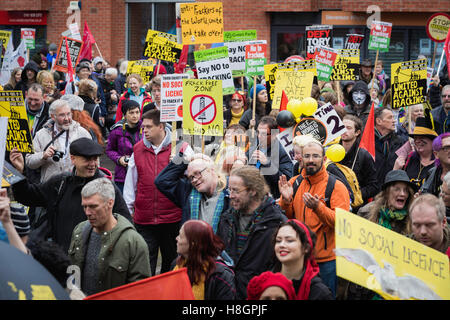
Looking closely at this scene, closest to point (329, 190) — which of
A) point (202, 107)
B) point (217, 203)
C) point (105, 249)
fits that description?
point (217, 203)

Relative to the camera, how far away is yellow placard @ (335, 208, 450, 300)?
351 centimetres

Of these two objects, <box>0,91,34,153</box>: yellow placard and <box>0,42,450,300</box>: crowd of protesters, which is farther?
<box>0,91,34,153</box>: yellow placard

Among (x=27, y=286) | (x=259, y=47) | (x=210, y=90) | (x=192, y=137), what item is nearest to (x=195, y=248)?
(x=27, y=286)

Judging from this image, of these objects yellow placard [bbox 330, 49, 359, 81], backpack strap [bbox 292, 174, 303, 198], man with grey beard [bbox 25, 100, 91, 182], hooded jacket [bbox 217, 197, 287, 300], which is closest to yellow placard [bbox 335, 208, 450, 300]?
hooded jacket [bbox 217, 197, 287, 300]

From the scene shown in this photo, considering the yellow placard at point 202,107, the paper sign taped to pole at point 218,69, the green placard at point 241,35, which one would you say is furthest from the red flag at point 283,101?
the green placard at point 241,35

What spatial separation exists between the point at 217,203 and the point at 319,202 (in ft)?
2.89

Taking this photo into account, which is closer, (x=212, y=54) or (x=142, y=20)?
(x=212, y=54)

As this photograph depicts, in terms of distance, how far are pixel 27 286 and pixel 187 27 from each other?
861 cm

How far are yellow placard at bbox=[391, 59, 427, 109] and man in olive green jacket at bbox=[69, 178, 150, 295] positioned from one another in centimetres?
609

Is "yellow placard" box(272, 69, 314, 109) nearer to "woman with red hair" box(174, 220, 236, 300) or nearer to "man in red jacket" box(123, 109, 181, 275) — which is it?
"man in red jacket" box(123, 109, 181, 275)

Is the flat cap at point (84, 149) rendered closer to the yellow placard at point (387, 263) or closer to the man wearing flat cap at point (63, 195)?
the man wearing flat cap at point (63, 195)

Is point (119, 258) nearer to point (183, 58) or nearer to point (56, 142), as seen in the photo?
point (56, 142)

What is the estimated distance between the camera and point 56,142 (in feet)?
23.9

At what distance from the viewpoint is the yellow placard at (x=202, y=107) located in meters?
7.51
